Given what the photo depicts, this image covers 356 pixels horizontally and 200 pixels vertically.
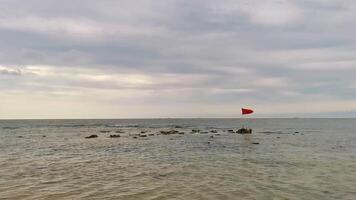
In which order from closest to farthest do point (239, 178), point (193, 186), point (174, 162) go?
point (193, 186) → point (239, 178) → point (174, 162)

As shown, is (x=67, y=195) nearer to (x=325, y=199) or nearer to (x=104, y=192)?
(x=104, y=192)

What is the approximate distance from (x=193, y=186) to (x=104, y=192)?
14.7ft

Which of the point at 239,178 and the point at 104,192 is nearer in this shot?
the point at 104,192

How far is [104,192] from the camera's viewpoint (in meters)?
17.8

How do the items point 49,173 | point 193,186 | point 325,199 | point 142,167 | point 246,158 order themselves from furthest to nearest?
point 246,158, point 142,167, point 49,173, point 193,186, point 325,199

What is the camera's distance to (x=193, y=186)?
19.2 meters

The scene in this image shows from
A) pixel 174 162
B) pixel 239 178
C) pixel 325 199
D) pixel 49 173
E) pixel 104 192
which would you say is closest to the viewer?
pixel 325 199

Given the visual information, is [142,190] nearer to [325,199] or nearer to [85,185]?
[85,185]

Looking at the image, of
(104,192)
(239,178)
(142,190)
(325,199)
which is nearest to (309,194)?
(325,199)

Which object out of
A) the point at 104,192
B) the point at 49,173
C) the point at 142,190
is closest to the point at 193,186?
the point at 142,190

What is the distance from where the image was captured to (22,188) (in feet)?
61.9

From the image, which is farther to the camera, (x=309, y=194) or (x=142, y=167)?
(x=142, y=167)

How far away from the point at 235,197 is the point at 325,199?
12.5 ft

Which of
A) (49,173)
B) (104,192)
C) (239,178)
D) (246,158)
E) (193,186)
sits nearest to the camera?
(104,192)
